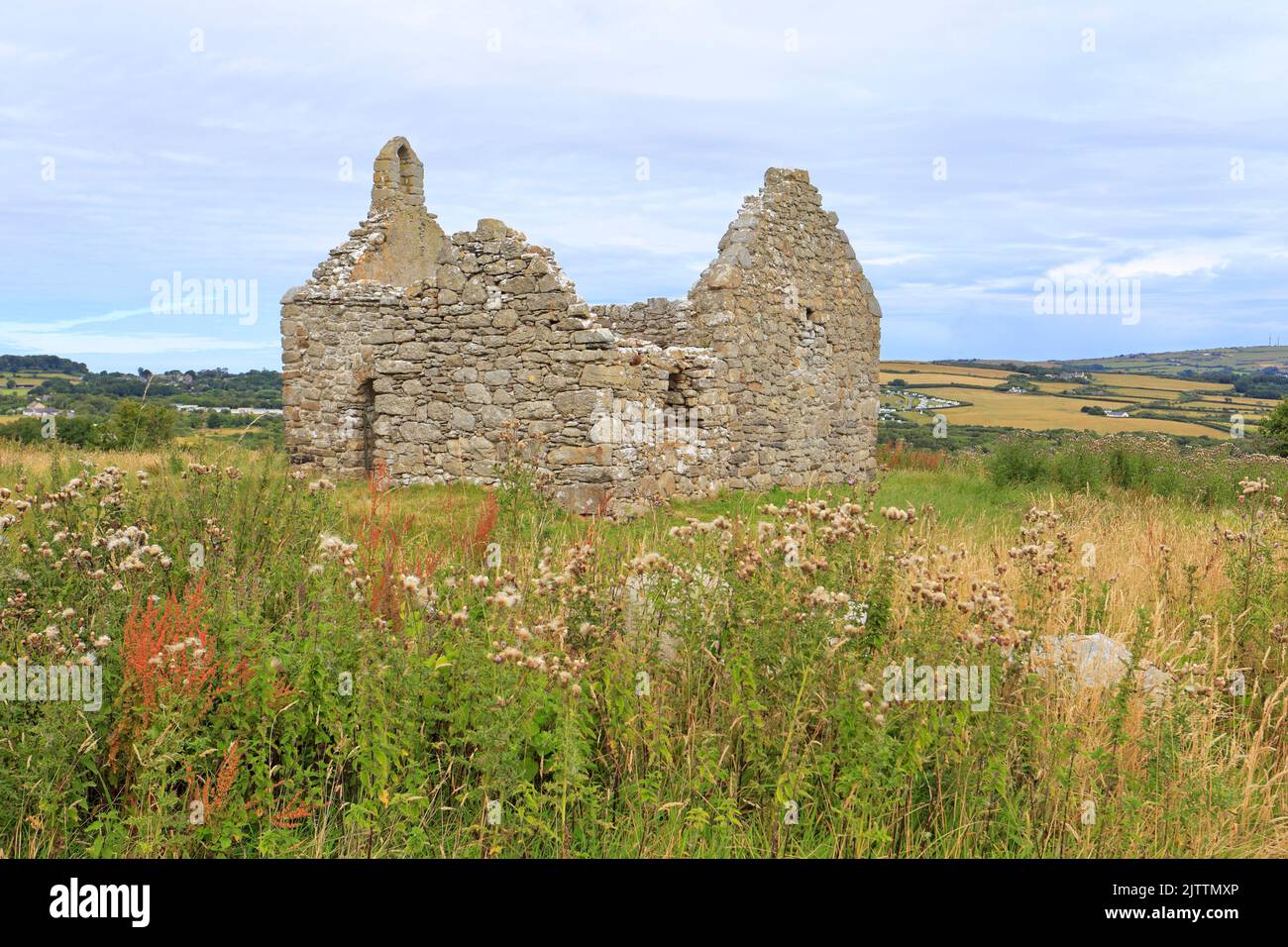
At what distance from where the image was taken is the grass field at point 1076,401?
3091cm

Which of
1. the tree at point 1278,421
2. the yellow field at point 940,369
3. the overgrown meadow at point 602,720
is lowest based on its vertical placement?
the overgrown meadow at point 602,720

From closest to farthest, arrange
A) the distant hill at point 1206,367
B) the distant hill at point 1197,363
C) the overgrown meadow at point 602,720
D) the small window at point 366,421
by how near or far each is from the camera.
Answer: the overgrown meadow at point 602,720, the small window at point 366,421, the distant hill at point 1206,367, the distant hill at point 1197,363

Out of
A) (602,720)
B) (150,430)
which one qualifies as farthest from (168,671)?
(150,430)

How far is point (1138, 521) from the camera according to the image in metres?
10.2

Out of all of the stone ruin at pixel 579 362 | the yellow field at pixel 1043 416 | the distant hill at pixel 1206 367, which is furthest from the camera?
the distant hill at pixel 1206 367

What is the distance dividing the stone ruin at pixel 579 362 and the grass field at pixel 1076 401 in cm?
738

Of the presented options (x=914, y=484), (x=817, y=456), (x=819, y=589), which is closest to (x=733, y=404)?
(x=817, y=456)

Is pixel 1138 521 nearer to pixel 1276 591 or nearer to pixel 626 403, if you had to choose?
pixel 1276 591

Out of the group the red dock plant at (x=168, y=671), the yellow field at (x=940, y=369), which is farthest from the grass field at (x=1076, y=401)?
the red dock plant at (x=168, y=671)

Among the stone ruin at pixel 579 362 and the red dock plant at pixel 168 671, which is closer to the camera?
the red dock plant at pixel 168 671

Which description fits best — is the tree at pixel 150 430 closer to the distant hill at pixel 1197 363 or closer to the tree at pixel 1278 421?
the tree at pixel 1278 421
